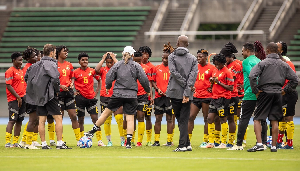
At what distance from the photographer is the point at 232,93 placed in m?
13.6

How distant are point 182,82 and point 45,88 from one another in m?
3.07

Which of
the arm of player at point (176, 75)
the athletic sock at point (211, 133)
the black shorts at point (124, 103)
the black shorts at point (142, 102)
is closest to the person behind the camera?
the arm of player at point (176, 75)

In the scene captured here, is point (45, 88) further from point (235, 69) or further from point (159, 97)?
point (235, 69)

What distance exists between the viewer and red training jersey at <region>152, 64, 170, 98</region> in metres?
14.6

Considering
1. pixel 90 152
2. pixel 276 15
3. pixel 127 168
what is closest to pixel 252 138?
pixel 90 152

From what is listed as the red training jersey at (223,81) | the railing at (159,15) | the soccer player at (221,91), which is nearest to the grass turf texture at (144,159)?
the soccer player at (221,91)

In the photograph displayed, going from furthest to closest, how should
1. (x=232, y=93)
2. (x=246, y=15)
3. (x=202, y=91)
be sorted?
(x=246, y=15)
(x=202, y=91)
(x=232, y=93)

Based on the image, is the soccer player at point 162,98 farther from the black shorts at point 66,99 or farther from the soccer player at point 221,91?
the black shorts at point 66,99

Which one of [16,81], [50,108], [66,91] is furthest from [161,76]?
[16,81]

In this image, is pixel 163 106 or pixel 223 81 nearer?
pixel 223 81

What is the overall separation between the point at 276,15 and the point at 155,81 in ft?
69.2

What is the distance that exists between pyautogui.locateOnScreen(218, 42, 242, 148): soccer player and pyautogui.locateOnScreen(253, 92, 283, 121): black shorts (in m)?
1.28

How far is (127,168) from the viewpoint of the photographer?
31.2 ft

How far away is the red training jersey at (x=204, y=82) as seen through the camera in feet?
46.5
